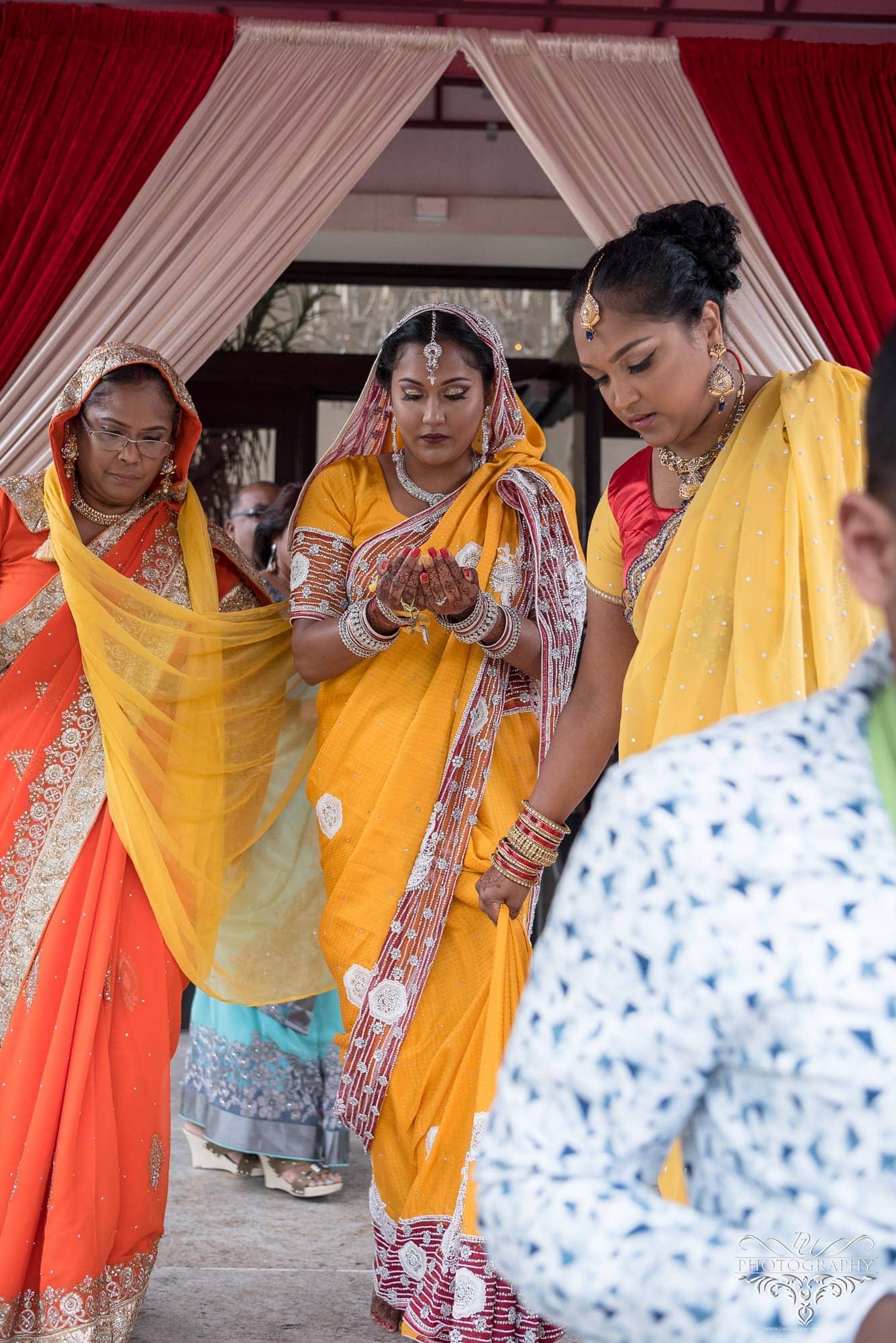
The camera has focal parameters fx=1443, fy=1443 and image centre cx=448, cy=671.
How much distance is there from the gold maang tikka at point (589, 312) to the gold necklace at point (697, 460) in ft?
0.77

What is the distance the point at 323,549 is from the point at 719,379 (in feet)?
3.93

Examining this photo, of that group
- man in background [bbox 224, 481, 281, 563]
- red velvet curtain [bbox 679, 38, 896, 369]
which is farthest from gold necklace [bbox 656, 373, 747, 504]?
man in background [bbox 224, 481, 281, 563]

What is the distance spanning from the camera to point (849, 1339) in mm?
863

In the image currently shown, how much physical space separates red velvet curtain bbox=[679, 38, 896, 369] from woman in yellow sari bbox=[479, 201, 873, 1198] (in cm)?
146

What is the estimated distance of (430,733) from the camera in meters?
3.06

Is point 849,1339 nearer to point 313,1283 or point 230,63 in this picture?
point 313,1283

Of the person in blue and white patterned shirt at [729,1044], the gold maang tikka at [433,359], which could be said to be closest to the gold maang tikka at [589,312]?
the gold maang tikka at [433,359]

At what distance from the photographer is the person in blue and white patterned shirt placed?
90cm

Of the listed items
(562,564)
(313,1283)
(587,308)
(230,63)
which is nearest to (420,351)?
(562,564)

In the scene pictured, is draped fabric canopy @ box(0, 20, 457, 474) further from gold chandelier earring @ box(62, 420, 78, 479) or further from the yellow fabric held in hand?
the yellow fabric held in hand

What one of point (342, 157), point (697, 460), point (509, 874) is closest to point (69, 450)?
point (342, 157)

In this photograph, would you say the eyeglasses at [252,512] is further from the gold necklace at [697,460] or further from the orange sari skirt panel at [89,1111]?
the gold necklace at [697,460]

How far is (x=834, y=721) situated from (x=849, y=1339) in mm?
394

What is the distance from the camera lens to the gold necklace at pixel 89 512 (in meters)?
3.13
